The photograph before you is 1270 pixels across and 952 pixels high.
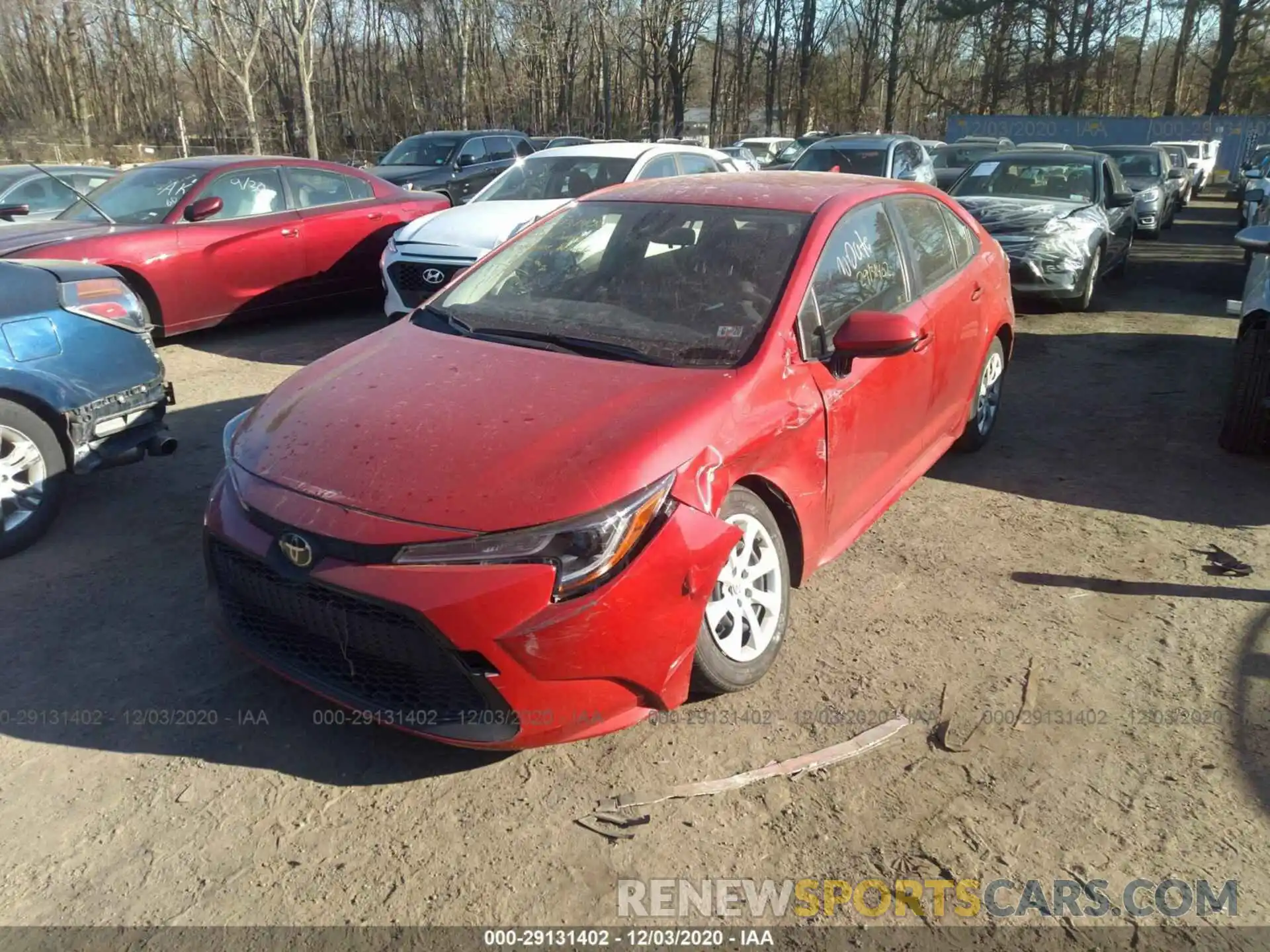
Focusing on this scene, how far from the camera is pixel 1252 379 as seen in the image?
17.5 feet

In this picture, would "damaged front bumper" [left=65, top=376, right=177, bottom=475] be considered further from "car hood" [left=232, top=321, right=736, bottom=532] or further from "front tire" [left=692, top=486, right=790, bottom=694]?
"front tire" [left=692, top=486, right=790, bottom=694]

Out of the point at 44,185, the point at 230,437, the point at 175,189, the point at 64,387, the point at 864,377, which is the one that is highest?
the point at 175,189

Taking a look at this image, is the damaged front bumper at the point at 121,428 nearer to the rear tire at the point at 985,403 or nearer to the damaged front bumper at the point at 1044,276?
the rear tire at the point at 985,403

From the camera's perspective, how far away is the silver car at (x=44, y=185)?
9719mm

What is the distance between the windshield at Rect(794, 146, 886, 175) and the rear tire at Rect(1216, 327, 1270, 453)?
8.32 m

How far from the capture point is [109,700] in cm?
323

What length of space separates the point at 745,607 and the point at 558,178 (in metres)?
6.83

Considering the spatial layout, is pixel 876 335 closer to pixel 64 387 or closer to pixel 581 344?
pixel 581 344

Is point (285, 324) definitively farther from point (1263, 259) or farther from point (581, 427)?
point (1263, 259)

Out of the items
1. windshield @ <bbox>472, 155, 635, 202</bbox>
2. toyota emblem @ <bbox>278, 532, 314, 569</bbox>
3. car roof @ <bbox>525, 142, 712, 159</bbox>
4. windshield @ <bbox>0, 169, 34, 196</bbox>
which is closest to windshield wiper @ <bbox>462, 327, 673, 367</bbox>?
toyota emblem @ <bbox>278, 532, 314, 569</bbox>

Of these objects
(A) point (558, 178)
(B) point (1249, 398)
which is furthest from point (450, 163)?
(B) point (1249, 398)

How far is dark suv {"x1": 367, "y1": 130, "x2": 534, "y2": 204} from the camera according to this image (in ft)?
46.8

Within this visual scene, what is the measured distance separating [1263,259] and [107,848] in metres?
7.57

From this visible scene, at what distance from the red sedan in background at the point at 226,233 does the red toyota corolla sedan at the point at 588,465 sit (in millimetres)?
4753
